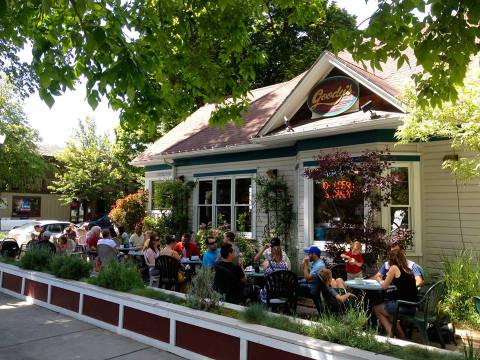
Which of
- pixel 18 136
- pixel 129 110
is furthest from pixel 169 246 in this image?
pixel 18 136

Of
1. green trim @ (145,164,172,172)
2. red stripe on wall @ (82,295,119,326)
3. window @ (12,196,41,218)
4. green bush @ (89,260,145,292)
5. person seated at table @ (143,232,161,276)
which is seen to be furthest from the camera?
window @ (12,196,41,218)

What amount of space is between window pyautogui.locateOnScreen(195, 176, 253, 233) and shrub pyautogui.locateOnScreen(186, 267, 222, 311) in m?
7.93

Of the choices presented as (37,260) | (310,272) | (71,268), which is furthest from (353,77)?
(37,260)

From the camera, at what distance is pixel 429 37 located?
15.7 feet

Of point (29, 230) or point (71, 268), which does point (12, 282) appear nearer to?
point (71, 268)

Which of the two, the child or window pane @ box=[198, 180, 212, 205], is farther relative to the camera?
window pane @ box=[198, 180, 212, 205]

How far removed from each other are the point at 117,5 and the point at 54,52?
Answer: 122 cm

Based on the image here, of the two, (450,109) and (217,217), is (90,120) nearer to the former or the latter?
(217,217)

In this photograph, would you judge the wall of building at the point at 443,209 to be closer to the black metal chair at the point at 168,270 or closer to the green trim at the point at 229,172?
the green trim at the point at 229,172

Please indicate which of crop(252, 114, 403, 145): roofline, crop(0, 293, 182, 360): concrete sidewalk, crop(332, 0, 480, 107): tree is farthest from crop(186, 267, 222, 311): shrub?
crop(252, 114, 403, 145): roofline

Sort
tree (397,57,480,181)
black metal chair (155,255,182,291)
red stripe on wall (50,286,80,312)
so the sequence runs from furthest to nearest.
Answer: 1. black metal chair (155,255,182,291)
2. red stripe on wall (50,286,80,312)
3. tree (397,57,480,181)

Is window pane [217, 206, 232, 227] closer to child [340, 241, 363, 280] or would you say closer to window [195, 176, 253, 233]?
window [195, 176, 253, 233]

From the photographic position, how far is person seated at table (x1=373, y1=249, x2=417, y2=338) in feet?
20.7

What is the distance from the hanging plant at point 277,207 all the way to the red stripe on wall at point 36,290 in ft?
20.3
